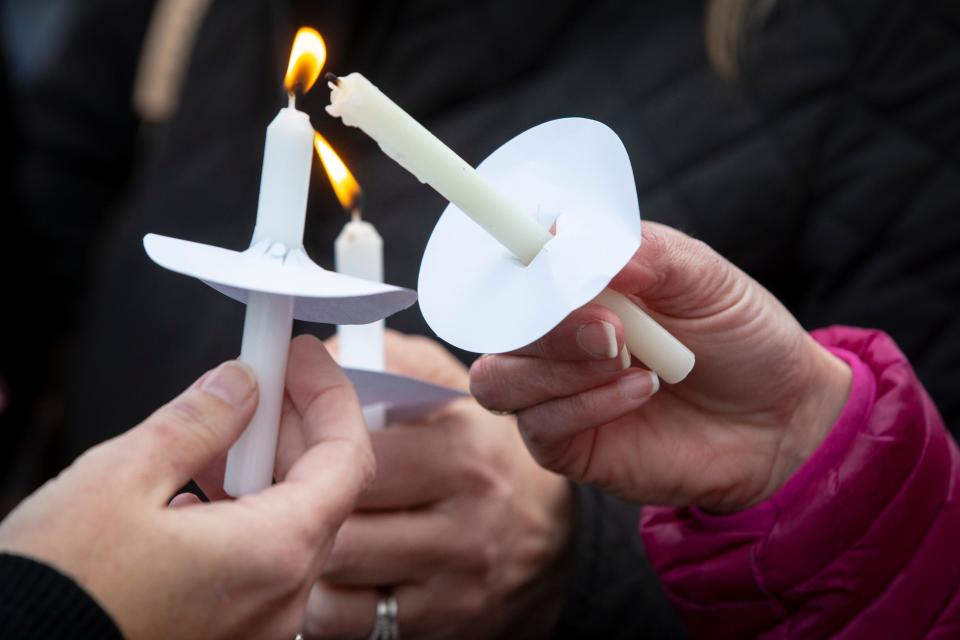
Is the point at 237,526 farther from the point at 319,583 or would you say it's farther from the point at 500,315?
the point at 319,583

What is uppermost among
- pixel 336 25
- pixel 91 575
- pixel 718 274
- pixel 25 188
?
pixel 25 188

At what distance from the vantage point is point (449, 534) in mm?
612

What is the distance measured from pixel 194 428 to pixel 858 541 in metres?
0.40

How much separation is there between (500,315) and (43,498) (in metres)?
0.20

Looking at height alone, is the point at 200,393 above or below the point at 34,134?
below

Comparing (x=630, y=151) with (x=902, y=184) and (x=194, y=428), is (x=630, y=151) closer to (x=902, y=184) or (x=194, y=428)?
(x=902, y=184)

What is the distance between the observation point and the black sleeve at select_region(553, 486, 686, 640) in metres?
0.67

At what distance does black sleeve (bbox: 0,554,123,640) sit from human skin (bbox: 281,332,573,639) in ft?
0.88

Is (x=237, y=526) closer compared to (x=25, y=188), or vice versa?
(x=237, y=526)

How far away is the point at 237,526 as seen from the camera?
0.35 meters

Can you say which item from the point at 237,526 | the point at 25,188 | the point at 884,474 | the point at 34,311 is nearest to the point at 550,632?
the point at 884,474

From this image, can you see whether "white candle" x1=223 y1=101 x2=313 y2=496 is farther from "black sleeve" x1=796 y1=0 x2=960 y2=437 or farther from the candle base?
"black sleeve" x1=796 y1=0 x2=960 y2=437

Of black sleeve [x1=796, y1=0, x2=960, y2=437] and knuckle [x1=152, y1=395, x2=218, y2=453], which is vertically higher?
black sleeve [x1=796, y1=0, x2=960, y2=437]

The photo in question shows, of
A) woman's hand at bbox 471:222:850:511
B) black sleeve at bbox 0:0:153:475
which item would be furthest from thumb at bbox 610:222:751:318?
black sleeve at bbox 0:0:153:475
